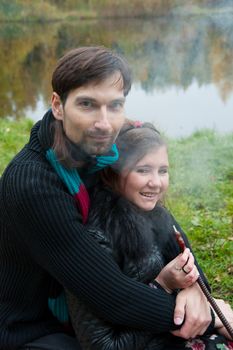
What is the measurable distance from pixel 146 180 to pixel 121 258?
268 millimetres

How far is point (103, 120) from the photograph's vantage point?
1.73 m

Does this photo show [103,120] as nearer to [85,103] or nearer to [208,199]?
[85,103]

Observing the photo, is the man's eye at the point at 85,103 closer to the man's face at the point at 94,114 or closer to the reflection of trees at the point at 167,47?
the man's face at the point at 94,114

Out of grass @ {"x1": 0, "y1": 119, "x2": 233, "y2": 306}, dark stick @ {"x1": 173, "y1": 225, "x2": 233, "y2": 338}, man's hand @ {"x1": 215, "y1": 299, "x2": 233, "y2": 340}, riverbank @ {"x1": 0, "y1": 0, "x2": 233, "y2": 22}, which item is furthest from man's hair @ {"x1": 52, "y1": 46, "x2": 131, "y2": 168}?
riverbank @ {"x1": 0, "y1": 0, "x2": 233, "y2": 22}

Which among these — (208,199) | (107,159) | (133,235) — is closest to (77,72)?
(107,159)

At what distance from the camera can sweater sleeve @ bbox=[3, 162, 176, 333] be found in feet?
5.63

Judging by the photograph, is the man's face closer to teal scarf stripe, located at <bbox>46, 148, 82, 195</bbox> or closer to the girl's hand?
teal scarf stripe, located at <bbox>46, 148, 82, 195</bbox>

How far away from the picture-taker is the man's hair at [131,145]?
1854 mm

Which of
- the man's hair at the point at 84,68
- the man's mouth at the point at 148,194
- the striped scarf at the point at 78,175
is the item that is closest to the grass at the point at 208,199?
the man's mouth at the point at 148,194

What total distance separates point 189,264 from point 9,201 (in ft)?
1.98

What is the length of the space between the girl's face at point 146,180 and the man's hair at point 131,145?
0.05 feet

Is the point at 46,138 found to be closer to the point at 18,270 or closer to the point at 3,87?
the point at 18,270

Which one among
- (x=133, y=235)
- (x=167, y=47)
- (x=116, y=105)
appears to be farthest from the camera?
(x=167, y=47)

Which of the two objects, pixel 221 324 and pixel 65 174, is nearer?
pixel 65 174
